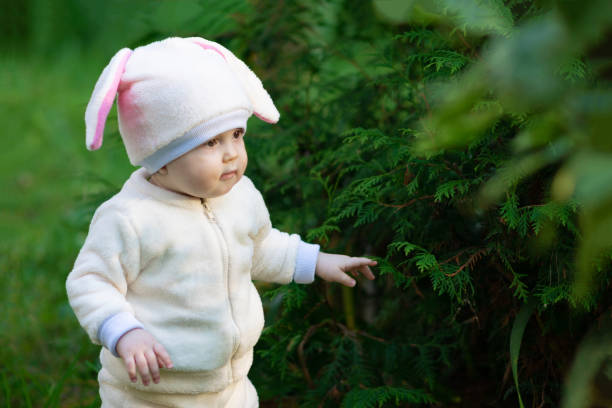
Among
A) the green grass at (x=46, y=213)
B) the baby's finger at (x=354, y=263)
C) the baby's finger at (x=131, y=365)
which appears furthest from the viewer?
the green grass at (x=46, y=213)

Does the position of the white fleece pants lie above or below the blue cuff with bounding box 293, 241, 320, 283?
below

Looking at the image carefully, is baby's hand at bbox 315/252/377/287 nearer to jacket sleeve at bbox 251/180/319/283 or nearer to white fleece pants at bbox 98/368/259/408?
jacket sleeve at bbox 251/180/319/283

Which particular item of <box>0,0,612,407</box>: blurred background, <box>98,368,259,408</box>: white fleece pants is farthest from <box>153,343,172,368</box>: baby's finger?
<box>0,0,612,407</box>: blurred background

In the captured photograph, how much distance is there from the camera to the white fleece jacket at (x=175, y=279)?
1.57 meters

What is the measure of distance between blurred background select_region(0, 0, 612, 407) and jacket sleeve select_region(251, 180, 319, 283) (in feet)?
0.62

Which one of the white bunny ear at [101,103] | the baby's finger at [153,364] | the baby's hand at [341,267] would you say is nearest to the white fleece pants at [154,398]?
the baby's finger at [153,364]

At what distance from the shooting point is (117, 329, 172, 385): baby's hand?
1447 mm

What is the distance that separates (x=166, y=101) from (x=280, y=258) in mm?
559

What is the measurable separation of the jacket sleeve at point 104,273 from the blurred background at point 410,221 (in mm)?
659

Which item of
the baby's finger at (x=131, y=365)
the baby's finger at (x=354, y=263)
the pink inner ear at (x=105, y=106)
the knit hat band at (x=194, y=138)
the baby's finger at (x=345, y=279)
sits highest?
the pink inner ear at (x=105, y=106)

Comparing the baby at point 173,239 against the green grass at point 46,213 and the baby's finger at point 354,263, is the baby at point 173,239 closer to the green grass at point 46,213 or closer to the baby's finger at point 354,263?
the baby's finger at point 354,263

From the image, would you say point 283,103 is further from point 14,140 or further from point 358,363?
point 14,140

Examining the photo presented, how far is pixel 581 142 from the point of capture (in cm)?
63

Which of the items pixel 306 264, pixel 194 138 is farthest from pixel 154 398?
pixel 194 138
